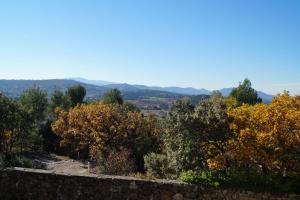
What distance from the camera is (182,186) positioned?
12758 mm

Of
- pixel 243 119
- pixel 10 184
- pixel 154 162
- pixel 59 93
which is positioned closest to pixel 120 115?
pixel 154 162

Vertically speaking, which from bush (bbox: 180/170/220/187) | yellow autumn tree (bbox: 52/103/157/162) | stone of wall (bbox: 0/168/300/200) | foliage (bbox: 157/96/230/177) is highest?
foliage (bbox: 157/96/230/177)

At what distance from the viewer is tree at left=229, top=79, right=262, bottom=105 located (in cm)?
6019

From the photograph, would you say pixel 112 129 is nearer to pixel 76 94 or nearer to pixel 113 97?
pixel 113 97

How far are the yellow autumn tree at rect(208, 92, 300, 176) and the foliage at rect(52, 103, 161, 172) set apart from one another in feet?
56.1

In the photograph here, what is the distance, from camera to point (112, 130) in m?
36.7

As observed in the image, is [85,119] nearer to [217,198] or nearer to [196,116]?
[196,116]

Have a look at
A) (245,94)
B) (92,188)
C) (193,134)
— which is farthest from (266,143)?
(245,94)

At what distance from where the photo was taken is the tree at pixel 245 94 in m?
60.2

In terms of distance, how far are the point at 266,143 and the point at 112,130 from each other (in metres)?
21.0

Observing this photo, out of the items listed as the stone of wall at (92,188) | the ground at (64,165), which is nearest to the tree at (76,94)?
the ground at (64,165)

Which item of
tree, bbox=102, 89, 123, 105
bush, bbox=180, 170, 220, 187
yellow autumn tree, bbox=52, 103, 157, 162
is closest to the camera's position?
bush, bbox=180, 170, 220, 187

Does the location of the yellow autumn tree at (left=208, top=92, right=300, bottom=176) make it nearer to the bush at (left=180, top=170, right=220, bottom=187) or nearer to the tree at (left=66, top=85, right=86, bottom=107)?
the bush at (left=180, top=170, right=220, bottom=187)

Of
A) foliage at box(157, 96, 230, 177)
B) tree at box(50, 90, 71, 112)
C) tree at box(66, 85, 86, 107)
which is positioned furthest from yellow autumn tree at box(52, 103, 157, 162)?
tree at box(66, 85, 86, 107)
